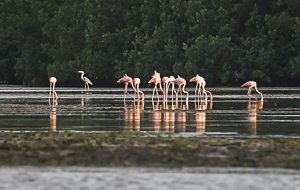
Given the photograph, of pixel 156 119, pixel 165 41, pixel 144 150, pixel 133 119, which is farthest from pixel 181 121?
pixel 165 41

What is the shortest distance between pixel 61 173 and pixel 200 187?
207 cm

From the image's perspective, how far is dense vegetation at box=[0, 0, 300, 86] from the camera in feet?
233

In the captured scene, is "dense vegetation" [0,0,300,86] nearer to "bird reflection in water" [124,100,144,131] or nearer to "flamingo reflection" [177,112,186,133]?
"bird reflection in water" [124,100,144,131]

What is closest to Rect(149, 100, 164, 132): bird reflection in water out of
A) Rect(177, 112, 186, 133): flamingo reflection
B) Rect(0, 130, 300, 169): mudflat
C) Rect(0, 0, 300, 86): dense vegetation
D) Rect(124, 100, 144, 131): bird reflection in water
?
Rect(124, 100, 144, 131): bird reflection in water

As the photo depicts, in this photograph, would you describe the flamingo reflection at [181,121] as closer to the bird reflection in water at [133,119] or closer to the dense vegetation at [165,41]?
the bird reflection in water at [133,119]

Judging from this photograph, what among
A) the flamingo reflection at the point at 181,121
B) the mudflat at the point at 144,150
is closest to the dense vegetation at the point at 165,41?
the flamingo reflection at the point at 181,121

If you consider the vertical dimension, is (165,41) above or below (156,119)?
above

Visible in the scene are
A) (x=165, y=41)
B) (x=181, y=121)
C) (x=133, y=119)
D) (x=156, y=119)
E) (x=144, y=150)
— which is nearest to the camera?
(x=144, y=150)

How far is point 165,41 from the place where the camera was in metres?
75.6

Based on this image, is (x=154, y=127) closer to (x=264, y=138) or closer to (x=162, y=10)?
(x=264, y=138)

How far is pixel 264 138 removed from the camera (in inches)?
565

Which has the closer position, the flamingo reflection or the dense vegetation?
the flamingo reflection

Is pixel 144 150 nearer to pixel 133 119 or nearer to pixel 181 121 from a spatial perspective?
pixel 181 121

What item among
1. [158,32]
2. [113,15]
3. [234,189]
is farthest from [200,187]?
[113,15]
